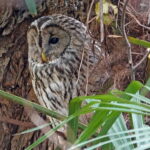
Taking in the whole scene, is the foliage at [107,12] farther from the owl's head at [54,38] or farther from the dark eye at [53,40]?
the dark eye at [53,40]

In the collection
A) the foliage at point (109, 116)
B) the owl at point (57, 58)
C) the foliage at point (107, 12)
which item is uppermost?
the foliage at point (107, 12)

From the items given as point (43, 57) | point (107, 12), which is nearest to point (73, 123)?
point (107, 12)

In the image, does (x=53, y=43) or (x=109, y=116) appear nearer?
(x=109, y=116)

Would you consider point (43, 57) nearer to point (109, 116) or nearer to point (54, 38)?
point (54, 38)

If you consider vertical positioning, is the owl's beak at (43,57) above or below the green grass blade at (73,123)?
below

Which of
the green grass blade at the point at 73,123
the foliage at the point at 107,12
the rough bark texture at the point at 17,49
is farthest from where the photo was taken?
the rough bark texture at the point at 17,49

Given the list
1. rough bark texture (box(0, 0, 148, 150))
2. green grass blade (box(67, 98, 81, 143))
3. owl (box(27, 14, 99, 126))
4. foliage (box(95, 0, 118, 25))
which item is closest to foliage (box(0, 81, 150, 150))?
green grass blade (box(67, 98, 81, 143))

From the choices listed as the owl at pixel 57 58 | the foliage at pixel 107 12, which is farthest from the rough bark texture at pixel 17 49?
the foliage at pixel 107 12
